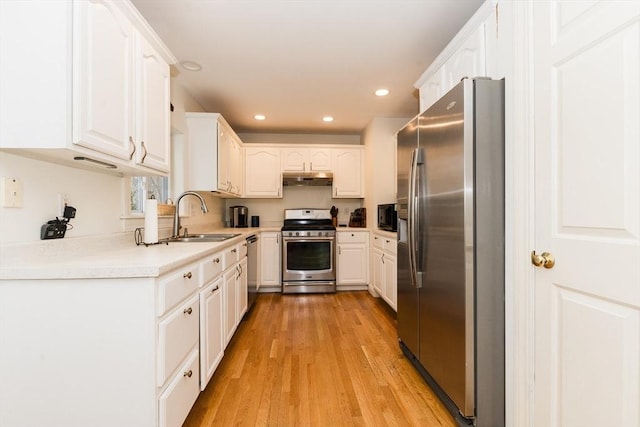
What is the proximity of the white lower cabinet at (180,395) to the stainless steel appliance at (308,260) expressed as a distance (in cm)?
247

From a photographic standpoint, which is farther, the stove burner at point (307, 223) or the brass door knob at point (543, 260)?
the stove burner at point (307, 223)

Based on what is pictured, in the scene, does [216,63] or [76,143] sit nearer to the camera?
[76,143]

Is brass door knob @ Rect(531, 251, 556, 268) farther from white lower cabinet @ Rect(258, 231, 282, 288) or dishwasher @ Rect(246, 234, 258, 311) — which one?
white lower cabinet @ Rect(258, 231, 282, 288)

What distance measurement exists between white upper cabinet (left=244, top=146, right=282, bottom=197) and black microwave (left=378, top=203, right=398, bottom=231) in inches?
61.4

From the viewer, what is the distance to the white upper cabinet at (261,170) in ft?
14.7

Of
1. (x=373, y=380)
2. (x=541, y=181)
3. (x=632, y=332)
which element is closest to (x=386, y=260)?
(x=373, y=380)

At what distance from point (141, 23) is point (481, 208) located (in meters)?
2.05

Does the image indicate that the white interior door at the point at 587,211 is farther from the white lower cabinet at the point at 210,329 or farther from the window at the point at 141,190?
the window at the point at 141,190

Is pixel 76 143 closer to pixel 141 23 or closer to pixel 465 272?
pixel 141 23

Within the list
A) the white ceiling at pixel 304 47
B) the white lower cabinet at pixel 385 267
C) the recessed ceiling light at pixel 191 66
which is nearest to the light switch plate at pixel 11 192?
the white ceiling at pixel 304 47

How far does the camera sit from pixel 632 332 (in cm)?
92

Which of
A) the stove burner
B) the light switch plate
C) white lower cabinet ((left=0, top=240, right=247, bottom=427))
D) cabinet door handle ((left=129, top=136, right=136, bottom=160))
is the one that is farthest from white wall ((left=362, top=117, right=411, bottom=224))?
the light switch plate

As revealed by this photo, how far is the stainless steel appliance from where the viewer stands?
13.5 feet

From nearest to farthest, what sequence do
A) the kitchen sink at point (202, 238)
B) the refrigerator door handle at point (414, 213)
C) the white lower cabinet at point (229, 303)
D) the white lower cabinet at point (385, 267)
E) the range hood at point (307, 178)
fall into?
the refrigerator door handle at point (414, 213) < the white lower cabinet at point (229, 303) < the kitchen sink at point (202, 238) < the white lower cabinet at point (385, 267) < the range hood at point (307, 178)
